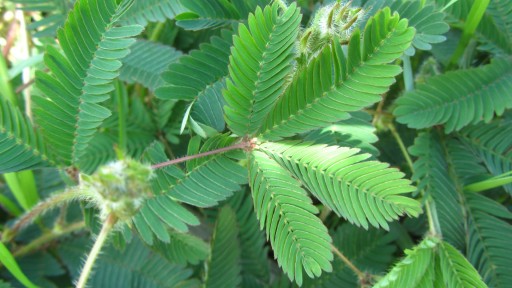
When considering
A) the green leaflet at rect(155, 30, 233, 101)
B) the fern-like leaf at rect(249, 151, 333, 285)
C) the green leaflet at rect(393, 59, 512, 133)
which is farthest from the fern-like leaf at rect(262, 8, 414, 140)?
the green leaflet at rect(393, 59, 512, 133)

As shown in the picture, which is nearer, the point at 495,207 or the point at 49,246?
the point at 495,207

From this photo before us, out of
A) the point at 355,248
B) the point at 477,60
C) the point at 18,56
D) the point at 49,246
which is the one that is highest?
the point at 477,60

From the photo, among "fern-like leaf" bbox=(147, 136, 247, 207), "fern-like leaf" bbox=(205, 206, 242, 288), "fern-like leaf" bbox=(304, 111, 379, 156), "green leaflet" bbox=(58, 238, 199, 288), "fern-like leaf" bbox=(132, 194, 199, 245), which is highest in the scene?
"fern-like leaf" bbox=(304, 111, 379, 156)

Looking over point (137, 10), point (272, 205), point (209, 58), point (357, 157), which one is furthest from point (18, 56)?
point (357, 157)

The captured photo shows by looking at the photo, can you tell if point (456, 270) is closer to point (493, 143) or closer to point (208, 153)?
point (493, 143)

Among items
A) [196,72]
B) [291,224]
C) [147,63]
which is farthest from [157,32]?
[291,224]

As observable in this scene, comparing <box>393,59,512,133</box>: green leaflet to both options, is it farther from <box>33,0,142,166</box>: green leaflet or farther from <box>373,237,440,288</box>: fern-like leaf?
<box>33,0,142,166</box>: green leaflet

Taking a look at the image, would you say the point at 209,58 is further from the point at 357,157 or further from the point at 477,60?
the point at 477,60
